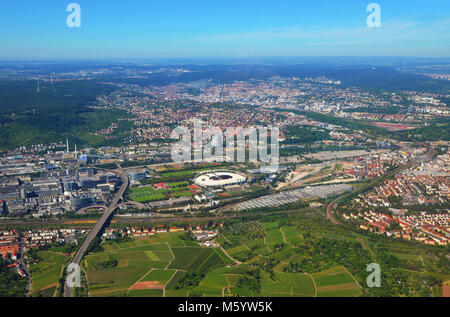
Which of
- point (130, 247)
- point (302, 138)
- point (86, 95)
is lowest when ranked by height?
point (130, 247)

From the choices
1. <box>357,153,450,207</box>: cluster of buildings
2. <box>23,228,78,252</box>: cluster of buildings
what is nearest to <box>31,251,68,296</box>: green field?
<box>23,228,78,252</box>: cluster of buildings

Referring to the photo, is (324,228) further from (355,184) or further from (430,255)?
(355,184)

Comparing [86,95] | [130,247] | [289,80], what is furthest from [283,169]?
[289,80]

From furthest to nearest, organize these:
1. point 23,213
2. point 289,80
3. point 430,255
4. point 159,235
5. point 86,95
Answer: point 289,80 < point 86,95 < point 23,213 < point 159,235 < point 430,255

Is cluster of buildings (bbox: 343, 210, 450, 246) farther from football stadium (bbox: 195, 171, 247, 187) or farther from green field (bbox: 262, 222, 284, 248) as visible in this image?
football stadium (bbox: 195, 171, 247, 187)
